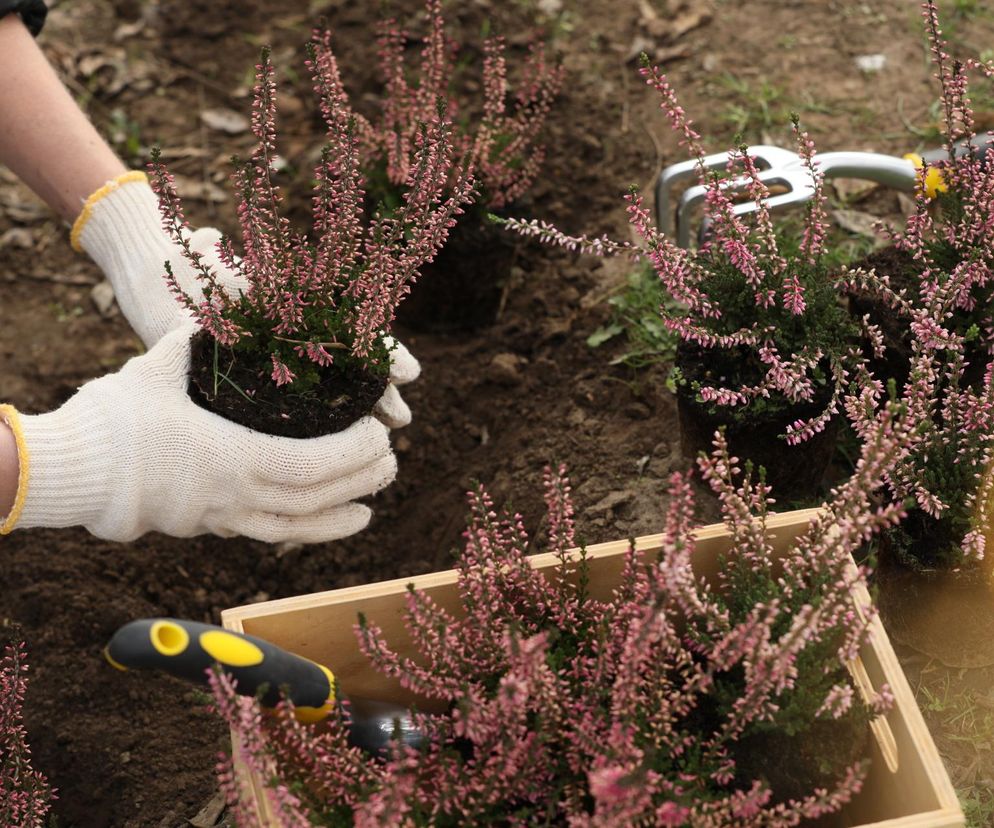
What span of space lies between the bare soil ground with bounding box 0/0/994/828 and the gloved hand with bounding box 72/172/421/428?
0.53 m

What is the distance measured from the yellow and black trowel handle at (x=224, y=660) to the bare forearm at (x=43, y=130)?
1534 mm

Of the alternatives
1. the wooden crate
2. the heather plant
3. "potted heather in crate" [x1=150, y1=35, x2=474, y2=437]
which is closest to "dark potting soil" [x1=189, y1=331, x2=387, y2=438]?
"potted heather in crate" [x1=150, y1=35, x2=474, y2=437]

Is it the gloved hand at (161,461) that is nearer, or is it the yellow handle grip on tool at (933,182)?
the gloved hand at (161,461)

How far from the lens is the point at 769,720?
177 cm

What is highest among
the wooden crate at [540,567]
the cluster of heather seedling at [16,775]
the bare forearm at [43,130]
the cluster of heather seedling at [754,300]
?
the bare forearm at [43,130]

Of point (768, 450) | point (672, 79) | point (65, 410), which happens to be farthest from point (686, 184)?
point (65, 410)

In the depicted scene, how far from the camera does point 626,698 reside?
1638 millimetres

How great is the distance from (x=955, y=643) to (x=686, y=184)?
177 centimetres

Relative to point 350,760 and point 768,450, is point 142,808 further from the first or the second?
point 768,450

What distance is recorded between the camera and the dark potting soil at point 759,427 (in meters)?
2.41

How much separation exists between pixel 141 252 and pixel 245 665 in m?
1.42

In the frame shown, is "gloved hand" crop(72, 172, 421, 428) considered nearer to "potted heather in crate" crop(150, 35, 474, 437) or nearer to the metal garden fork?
"potted heather in crate" crop(150, 35, 474, 437)

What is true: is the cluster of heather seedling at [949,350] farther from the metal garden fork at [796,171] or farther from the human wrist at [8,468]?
the human wrist at [8,468]

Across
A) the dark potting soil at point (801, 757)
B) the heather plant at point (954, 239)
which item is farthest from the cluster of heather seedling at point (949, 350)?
the dark potting soil at point (801, 757)
